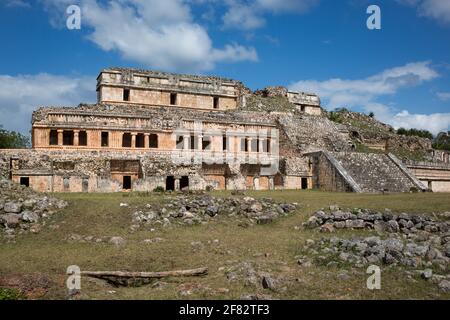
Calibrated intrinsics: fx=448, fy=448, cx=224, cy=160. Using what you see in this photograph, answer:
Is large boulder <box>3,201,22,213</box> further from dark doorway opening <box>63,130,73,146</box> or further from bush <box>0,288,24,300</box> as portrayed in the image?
dark doorway opening <box>63,130,73,146</box>

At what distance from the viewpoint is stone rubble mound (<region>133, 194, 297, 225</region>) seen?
1683cm

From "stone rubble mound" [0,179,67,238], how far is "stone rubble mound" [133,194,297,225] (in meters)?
3.35

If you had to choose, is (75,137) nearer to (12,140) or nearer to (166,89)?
(166,89)

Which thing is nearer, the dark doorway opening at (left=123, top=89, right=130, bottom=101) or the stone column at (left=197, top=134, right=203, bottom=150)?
the stone column at (left=197, top=134, right=203, bottom=150)

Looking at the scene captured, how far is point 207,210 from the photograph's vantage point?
17.7m

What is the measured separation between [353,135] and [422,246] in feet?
91.2

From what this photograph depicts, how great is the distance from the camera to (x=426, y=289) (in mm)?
9688

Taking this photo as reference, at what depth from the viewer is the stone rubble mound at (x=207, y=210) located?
16828 mm

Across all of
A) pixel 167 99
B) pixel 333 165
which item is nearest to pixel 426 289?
pixel 333 165

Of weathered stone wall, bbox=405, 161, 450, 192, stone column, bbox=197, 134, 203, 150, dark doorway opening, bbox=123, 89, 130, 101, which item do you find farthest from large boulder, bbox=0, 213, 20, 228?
weathered stone wall, bbox=405, 161, 450, 192

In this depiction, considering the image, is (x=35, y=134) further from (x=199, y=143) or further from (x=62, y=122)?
(x=199, y=143)

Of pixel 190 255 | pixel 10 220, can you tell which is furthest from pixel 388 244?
pixel 10 220

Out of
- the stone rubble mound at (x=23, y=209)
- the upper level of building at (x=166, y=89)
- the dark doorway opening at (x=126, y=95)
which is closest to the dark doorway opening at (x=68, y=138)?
the upper level of building at (x=166, y=89)

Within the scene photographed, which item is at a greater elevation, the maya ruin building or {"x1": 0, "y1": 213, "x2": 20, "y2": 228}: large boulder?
the maya ruin building
